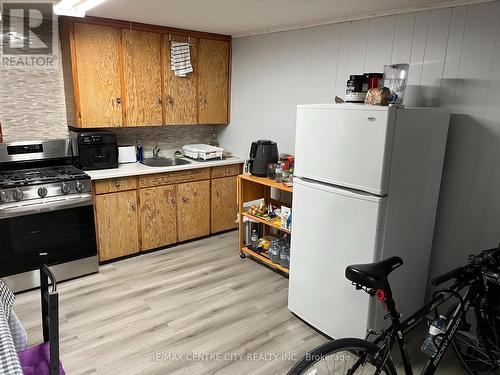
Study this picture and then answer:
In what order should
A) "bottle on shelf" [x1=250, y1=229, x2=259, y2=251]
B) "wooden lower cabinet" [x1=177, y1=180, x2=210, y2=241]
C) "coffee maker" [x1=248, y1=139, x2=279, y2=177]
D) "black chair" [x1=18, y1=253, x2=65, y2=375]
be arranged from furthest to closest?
1. "wooden lower cabinet" [x1=177, y1=180, x2=210, y2=241]
2. "bottle on shelf" [x1=250, y1=229, x2=259, y2=251]
3. "coffee maker" [x1=248, y1=139, x2=279, y2=177]
4. "black chair" [x1=18, y1=253, x2=65, y2=375]

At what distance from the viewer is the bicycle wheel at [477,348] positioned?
1.94 meters

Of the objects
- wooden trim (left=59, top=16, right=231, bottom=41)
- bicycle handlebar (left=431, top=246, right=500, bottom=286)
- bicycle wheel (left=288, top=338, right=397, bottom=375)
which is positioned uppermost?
wooden trim (left=59, top=16, right=231, bottom=41)

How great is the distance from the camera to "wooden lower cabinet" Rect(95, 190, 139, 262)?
129 inches

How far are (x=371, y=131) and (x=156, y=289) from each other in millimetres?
2088

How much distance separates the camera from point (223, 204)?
4113 millimetres

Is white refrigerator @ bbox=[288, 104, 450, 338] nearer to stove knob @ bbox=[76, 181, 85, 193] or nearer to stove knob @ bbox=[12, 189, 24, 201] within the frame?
stove knob @ bbox=[76, 181, 85, 193]

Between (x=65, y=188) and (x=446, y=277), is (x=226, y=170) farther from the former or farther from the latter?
(x=446, y=277)

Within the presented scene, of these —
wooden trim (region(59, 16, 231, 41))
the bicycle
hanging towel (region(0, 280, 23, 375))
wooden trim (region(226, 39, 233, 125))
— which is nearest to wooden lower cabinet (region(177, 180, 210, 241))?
wooden trim (region(226, 39, 233, 125))

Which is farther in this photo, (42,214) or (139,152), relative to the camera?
(139,152)

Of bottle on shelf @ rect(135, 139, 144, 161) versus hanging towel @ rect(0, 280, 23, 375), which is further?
bottle on shelf @ rect(135, 139, 144, 161)

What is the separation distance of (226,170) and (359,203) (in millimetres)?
2144

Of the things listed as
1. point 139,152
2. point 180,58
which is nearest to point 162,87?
point 180,58

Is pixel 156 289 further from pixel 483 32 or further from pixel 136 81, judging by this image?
pixel 483 32

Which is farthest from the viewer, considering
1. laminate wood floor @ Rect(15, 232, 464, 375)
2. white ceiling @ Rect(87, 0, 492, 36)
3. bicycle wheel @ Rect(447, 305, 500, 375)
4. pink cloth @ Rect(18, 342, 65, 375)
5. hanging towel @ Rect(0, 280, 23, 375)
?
white ceiling @ Rect(87, 0, 492, 36)
